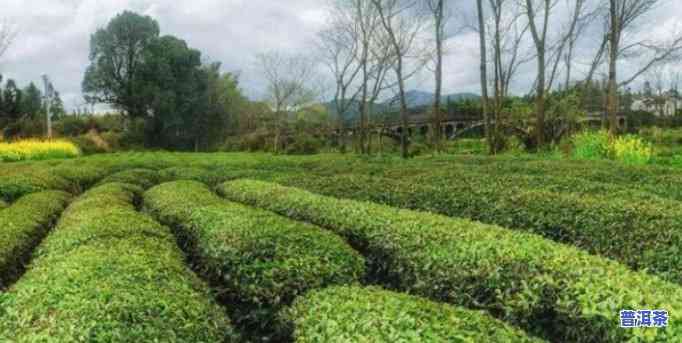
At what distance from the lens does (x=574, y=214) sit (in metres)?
6.77

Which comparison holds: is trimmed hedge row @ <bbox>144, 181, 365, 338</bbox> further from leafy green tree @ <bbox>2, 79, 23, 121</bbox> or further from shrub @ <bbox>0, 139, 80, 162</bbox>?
leafy green tree @ <bbox>2, 79, 23, 121</bbox>

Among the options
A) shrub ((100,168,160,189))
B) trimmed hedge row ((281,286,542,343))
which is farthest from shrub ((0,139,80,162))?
trimmed hedge row ((281,286,542,343))

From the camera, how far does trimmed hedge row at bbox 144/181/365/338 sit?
5.10 metres

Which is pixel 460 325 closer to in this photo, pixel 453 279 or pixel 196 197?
pixel 453 279

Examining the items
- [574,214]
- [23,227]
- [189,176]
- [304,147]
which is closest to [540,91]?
[189,176]

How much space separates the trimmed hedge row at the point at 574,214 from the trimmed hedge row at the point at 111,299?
3813 mm

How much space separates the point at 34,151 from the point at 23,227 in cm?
1703

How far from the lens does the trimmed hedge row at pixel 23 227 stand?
268 inches

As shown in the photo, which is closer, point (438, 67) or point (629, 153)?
point (629, 153)

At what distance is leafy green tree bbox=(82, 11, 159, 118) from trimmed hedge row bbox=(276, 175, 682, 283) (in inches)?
1373

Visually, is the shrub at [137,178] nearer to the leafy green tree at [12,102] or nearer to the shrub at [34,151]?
the shrub at [34,151]

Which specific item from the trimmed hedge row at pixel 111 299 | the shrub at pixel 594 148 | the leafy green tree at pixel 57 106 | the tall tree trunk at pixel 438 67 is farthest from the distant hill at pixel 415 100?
the leafy green tree at pixel 57 106

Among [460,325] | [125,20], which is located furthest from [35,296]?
[125,20]

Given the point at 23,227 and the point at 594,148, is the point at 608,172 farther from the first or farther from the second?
the point at 23,227
